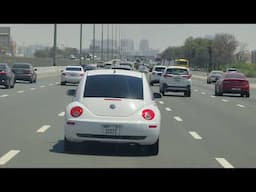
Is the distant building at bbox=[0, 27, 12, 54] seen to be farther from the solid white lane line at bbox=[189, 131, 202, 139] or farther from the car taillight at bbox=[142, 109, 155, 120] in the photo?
the car taillight at bbox=[142, 109, 155, 120]

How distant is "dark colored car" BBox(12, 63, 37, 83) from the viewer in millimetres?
53156

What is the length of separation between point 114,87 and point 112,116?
0.87 meters

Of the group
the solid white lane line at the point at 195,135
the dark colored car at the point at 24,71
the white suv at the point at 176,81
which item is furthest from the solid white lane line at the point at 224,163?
the dark colored car at the point at 24,71

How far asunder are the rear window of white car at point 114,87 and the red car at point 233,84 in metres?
29.8

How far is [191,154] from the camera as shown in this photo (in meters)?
13.9

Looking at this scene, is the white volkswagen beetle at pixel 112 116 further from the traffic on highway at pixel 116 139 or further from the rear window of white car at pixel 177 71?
the rear window of white car at pixel 177 71

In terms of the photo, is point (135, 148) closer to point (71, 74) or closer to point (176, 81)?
point (176, 81)

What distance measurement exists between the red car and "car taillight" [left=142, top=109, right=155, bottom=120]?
1196 inches

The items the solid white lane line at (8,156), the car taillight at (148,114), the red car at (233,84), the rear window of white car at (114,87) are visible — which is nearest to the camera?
the solid white lane line at (8,156)

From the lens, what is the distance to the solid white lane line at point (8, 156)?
12188mm
